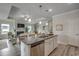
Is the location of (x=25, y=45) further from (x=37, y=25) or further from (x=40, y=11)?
(x=40, y=11)

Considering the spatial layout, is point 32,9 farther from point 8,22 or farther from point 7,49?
point 7,49

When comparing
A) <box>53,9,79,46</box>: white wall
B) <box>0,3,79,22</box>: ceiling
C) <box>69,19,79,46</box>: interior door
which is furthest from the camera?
<box>69,19,79,46</box>: interior door

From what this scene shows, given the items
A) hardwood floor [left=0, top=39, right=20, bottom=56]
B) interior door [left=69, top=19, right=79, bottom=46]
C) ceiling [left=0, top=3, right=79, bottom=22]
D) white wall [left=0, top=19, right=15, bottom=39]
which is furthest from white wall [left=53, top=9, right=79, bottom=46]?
hardwood floor [left=0, top=39, right=20, bottom=56]

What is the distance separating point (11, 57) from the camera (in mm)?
1393

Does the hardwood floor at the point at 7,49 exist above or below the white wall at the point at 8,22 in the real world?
below

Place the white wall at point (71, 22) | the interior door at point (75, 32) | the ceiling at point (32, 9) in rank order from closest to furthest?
the ceiling at point (32, 9) < the white wall at point (71, 22) < the interior door at point (75, 32)

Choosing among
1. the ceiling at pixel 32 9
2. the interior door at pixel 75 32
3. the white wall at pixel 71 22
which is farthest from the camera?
the interior door at pixel 75 32

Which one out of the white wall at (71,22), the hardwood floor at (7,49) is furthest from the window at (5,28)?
the white wall at (71,22)

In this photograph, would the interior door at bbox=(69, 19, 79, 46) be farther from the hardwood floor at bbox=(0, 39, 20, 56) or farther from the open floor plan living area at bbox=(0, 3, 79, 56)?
the hardwood floor at bbox=(0, 39, 20, 56)

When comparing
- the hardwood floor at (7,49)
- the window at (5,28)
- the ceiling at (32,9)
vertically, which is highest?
the ceiling at (32,9)

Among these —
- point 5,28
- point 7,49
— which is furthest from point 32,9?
point 7,49

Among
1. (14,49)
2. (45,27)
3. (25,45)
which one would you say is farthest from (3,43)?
(45,27)

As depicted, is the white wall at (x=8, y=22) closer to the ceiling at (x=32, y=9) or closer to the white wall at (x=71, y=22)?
the ceiling at (x=32, y=9)

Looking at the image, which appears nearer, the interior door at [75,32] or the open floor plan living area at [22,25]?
the open floor plan living area at [22,25]
